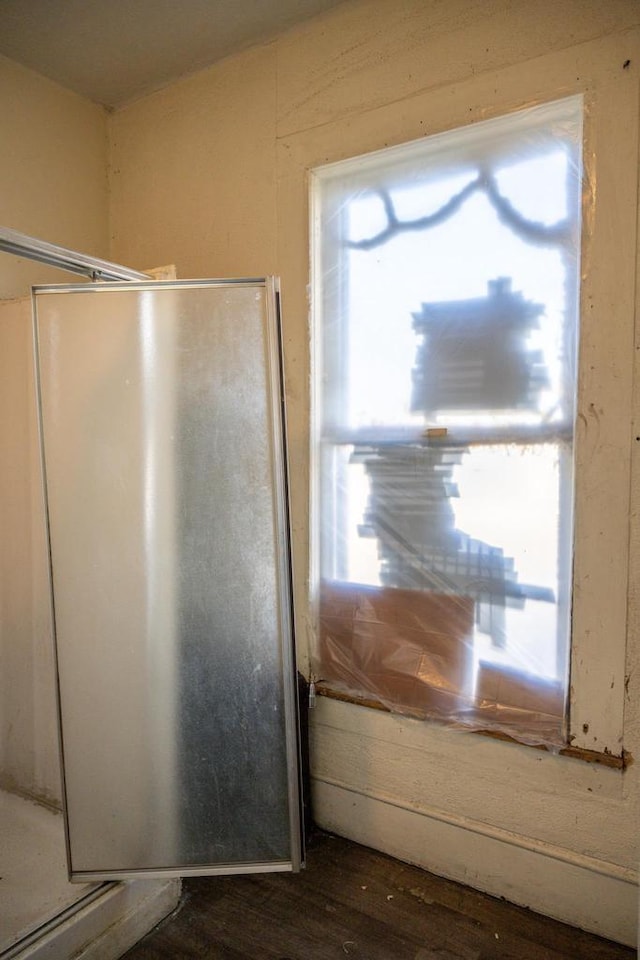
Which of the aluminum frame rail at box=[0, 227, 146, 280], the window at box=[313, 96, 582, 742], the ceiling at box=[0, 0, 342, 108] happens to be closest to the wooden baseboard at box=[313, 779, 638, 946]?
the window at box=[313, 96, 582, 742]

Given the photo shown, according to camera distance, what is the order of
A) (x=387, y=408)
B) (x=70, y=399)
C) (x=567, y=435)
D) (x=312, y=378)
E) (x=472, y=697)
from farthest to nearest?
(x=312, y=378), (x=387, y=408), (x=472, y=697), (x=567, y=435), (x=70, y=399)

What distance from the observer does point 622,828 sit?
1.50 meters

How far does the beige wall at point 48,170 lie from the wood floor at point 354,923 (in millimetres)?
2034

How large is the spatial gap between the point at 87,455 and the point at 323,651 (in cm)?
99

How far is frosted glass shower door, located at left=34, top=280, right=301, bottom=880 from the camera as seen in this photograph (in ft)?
4.54

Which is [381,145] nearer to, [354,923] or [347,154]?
[347,154]

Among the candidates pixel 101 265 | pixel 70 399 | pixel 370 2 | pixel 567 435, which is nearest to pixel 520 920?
pixel 567 435

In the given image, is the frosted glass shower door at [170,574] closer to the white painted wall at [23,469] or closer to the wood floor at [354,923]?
the wood floor at [354,923]

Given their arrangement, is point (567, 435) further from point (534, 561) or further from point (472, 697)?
point (472, 697)

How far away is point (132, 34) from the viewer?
1.98 m

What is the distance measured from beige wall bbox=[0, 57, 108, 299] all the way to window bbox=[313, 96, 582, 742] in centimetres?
103

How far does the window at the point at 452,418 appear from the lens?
5.15 feet

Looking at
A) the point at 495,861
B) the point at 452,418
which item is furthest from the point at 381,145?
the point at 495,861

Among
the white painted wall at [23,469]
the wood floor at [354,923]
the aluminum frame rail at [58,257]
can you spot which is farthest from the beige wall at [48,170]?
the wood floor at [354,923]
